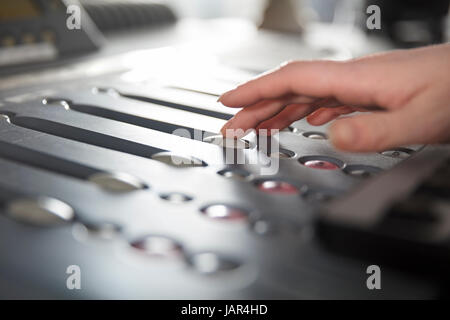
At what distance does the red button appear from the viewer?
1.86 ft

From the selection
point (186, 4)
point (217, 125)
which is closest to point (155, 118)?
point (217, 125)

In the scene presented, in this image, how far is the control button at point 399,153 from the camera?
613 millimetres

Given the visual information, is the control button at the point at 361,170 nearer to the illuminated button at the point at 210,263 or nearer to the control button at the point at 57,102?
the illuminated button at the point at 210,263

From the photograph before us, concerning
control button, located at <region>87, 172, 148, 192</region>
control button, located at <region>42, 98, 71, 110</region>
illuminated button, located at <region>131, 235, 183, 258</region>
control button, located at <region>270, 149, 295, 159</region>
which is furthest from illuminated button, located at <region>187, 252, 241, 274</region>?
control button, located at <region>42, 98, 71, 110</region>

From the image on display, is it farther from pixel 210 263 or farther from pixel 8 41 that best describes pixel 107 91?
pixel 210 263

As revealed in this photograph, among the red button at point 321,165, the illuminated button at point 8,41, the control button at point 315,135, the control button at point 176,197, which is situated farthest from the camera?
the illuminated button at point 8,41

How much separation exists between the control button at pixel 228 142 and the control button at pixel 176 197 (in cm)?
16

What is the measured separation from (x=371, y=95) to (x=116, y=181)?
30 cm

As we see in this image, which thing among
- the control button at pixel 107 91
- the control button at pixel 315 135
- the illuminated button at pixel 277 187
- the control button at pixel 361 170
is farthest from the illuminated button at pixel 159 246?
the control button at pixel 107 91

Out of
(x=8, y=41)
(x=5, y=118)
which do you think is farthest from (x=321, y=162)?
(x=8, y=41)

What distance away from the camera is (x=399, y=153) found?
62 cm

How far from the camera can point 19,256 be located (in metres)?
0.36
